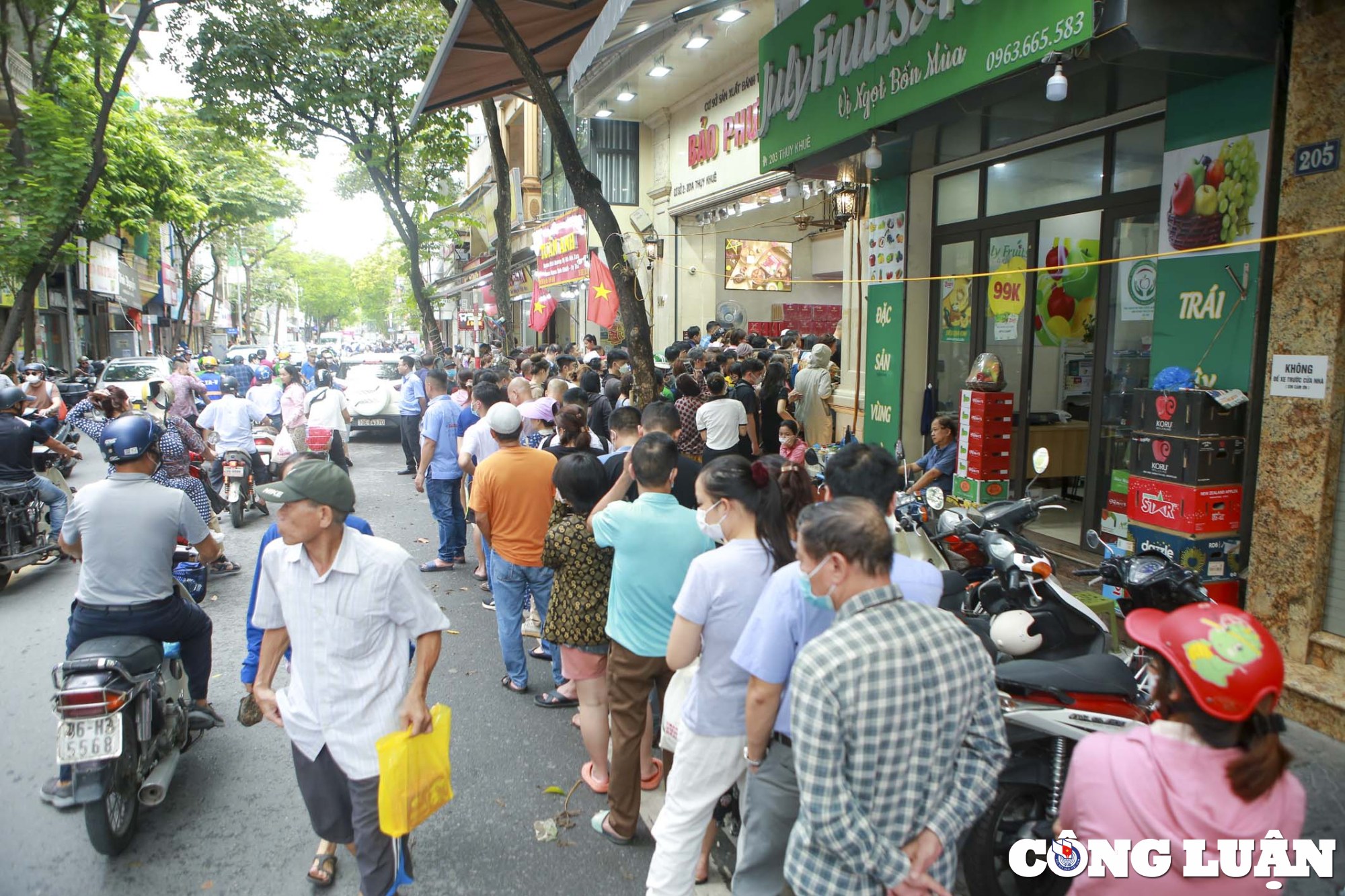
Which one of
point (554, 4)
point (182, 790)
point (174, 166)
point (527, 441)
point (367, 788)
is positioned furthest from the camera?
point (174, 166)

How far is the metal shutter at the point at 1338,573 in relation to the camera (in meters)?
4.73

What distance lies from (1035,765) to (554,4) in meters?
8.97

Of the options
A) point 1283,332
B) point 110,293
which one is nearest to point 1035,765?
point 1283,332

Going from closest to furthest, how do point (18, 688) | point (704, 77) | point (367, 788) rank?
point (367, 788) < point (18, 688) < point (704, 77)

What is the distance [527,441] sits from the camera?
312 inches

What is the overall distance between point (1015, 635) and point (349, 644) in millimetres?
2920

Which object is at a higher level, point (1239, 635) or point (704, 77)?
point (704, 77)

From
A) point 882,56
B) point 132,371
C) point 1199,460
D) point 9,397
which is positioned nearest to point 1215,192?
point 1199,460

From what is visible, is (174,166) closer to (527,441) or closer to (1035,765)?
(527,441)

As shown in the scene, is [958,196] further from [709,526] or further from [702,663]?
[702,663]

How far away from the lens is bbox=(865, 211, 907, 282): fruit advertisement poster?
9.37 metres

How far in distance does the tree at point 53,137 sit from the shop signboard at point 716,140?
9140 millimetres

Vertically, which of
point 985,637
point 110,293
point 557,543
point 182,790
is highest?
point 110,293

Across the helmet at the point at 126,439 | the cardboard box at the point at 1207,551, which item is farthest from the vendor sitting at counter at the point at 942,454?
the helmet at the point at 126,439
